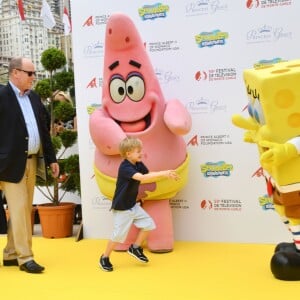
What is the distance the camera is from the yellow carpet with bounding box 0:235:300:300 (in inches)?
118

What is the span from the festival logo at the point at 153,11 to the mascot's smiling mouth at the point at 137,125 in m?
0.96

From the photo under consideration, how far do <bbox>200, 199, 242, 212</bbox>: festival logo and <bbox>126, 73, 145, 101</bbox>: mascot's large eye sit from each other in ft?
3.57

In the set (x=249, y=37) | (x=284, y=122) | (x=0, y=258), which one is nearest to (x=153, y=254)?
(x=0, y=258)

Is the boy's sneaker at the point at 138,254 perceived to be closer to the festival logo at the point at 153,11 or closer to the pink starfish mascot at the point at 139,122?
the pink starfish mascot at the point at 139,122

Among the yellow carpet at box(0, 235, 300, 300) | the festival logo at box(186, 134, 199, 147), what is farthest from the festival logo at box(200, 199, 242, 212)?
the festival logo at box(186, 134, 199, 147)

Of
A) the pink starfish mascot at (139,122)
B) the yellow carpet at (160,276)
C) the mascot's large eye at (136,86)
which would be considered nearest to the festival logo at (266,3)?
the pink starfish mascot at (139,122)

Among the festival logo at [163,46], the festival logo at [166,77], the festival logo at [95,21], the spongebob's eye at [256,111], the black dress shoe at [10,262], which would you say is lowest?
the black dress shoe at [10,262]

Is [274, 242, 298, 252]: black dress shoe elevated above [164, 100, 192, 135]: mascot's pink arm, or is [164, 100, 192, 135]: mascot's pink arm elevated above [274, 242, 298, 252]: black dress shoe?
[164, 100, 192, 135]: mascot's pink arm

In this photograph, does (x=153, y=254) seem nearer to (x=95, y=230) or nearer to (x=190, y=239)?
(x=190, y=239)

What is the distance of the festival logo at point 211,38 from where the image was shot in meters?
4.32

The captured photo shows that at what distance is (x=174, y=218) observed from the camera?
457 centimetres

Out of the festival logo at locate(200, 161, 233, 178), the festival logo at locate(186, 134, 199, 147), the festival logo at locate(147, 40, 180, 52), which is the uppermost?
the festival logo at locate(147, 40, 180, 52)

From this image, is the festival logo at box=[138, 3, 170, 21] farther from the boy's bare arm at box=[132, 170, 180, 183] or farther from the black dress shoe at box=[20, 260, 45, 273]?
the black dress shoe at box=[20, 260, 45, 273]

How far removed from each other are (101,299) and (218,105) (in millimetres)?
2076
